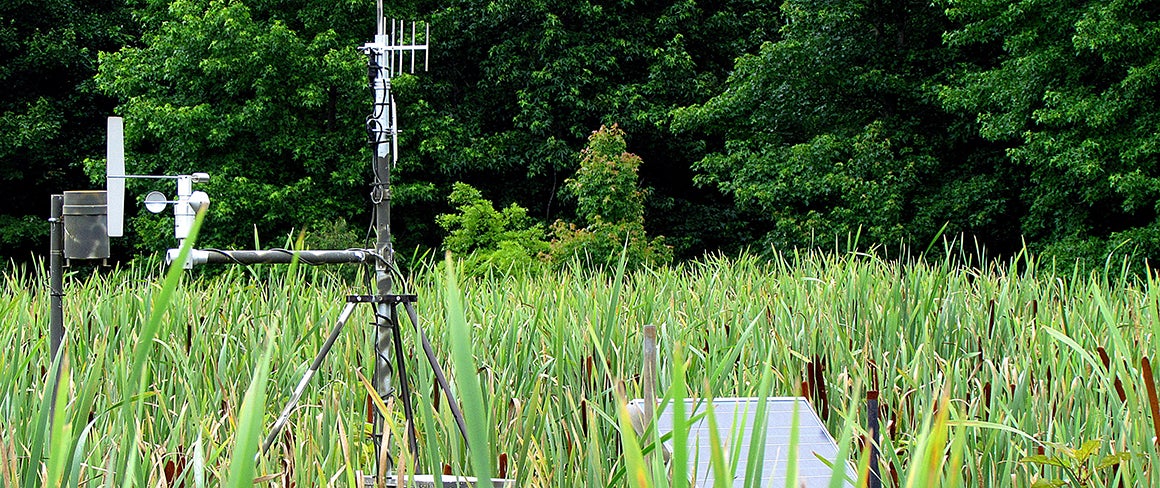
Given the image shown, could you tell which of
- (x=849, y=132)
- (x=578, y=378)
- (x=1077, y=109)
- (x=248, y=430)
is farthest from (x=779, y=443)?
(x=849, y=132)

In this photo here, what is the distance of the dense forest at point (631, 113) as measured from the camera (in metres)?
11.6

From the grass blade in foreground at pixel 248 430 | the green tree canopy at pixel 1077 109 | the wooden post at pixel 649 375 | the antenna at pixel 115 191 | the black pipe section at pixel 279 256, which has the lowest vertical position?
the wooden post at pixel 649 375

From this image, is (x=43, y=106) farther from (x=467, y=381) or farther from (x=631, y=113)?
(x=467, y=381)

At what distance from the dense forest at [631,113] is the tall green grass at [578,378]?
28.6 feet

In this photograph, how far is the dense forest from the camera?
38.0ft

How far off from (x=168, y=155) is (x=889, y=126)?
379 inches

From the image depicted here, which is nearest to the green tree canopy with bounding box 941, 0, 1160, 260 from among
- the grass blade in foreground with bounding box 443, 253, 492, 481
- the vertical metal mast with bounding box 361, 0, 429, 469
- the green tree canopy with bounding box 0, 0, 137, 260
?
the vertical metal mast with bounding box 361, 0, 429, 469

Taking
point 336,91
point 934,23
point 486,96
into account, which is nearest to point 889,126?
point 934,23

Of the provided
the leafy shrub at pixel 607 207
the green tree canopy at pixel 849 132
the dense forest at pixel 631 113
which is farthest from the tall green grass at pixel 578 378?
the green tree canopy at pixel 849 132

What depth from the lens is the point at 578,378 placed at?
80.9 inches

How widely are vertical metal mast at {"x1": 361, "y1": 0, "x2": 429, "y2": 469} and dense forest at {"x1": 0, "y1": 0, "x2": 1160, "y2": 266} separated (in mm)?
10212

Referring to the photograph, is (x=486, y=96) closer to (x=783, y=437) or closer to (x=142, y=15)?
(x=142, y=15)

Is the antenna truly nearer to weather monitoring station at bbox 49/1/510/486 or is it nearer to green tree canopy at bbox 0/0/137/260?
weather monitoring station at bbox 49/1/510/486

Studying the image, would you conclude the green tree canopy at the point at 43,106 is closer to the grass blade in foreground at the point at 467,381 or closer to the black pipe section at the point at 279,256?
the black pipe section at the point at 279,256
